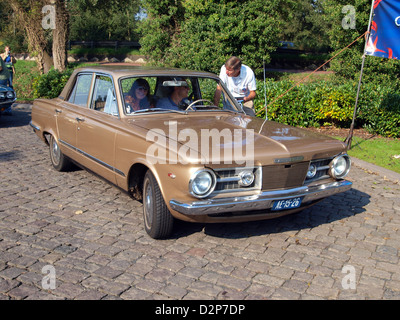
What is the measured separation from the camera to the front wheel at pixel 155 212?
4621 millimetres

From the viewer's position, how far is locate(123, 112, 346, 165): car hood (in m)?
4.36

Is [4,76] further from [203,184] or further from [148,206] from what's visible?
[203,184]

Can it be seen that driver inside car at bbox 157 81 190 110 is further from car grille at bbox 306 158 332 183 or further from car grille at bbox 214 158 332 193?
car grille at bbox 306 158 332 183

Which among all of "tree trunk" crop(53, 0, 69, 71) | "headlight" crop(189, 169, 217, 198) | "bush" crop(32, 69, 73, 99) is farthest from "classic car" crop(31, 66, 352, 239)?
"tree trunk" crop(53, 0, 69, 71)

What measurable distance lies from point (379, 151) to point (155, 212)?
645 centimetres

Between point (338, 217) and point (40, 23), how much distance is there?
2275cm

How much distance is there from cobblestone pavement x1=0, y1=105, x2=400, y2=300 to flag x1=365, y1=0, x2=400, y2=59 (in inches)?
144

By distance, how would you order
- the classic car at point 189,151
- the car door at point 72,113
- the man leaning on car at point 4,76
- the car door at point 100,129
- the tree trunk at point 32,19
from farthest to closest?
the tree trunk at point 32,19, the man leaning on car at point 4,76, the car door at point 72,113, the car door at point 100,129, the classic car at point 189,151

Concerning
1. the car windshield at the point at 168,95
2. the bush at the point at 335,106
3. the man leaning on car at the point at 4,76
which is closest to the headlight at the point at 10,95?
the man leaning on car at the point at 4,76

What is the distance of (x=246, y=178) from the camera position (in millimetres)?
4414

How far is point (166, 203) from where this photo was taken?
4.47 meters

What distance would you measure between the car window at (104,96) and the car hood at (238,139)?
0.56 m

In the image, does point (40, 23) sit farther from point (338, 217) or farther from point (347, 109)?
point (338, 217)

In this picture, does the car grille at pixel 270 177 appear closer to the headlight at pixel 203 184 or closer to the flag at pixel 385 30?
the headlight at pixel 203 184
